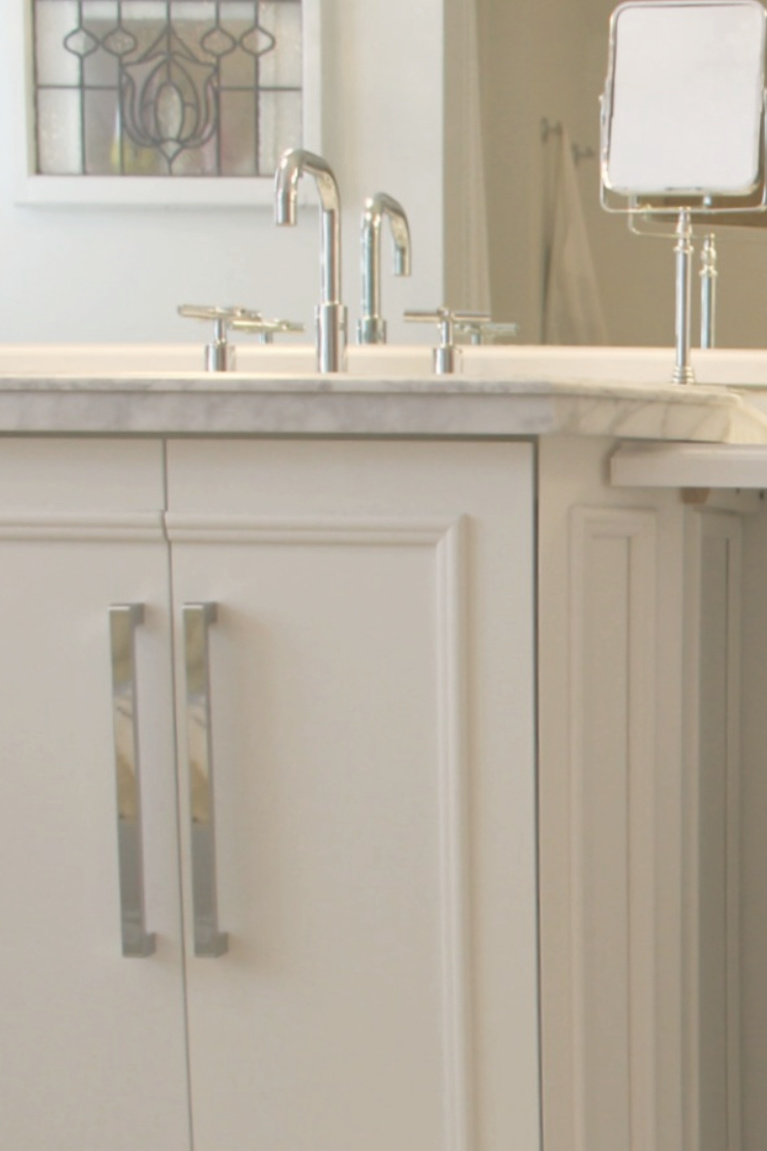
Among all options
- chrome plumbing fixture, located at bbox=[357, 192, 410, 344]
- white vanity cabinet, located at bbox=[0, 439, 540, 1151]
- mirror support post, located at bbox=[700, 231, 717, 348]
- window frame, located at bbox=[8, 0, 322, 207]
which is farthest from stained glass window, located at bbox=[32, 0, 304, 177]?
white vanity cabinet, located at bbox=[0, 439, 540, 1151]

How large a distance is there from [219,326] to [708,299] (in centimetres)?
56

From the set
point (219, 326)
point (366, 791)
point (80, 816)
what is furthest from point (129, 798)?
point (219, 326)

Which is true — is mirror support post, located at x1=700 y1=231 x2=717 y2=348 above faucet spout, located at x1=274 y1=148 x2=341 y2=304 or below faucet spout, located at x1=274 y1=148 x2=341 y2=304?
below

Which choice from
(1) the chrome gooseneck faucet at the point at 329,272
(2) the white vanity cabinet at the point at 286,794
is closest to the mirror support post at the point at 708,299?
(1) the chrome gooseneck faucet at the point at 329,272

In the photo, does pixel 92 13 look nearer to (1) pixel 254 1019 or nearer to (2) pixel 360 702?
(2) pixel 360 702

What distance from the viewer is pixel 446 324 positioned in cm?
188

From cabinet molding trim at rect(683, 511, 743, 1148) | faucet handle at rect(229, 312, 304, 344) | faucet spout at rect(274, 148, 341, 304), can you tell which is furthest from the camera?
faucet handle at rect(229, 312, 304, 344)

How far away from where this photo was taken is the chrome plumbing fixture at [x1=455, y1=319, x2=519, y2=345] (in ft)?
6.10

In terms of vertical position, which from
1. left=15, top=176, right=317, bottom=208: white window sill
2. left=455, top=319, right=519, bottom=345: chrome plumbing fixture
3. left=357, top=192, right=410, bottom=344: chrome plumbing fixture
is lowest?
left=455, top=319, right=519, bottom=345: chrome plumbing fixture

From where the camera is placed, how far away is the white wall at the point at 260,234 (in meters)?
1.86

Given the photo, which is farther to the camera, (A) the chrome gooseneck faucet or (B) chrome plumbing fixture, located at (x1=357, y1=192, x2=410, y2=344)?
(B) chrome plumbing fixture, located at (x1=357, y1=192, x2=410, y2=344)

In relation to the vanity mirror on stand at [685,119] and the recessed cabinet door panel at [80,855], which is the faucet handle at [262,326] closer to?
the vanity mirror on stand at [685,119]

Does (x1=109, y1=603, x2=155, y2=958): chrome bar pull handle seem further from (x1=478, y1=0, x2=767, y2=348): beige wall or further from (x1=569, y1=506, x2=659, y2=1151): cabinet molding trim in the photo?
(x1=478, y1=0, x2=767, y2=348): beige wall

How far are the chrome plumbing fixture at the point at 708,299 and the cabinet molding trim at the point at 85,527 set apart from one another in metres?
0.91
